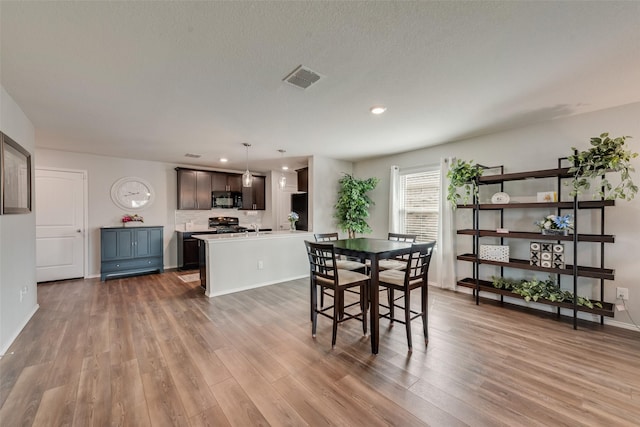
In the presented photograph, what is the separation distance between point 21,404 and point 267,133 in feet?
10.9

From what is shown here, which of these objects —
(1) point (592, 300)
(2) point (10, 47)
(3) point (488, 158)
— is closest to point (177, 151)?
(2) point (10, 47)

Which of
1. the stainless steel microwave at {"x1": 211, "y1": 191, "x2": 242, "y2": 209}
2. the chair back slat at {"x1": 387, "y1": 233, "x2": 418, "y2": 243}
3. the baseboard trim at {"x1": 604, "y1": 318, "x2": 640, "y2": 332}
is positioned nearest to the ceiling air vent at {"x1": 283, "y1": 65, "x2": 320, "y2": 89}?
the chair back slat at {"x1": 387, "y1": 233, "x2": 418, "y2": 243}

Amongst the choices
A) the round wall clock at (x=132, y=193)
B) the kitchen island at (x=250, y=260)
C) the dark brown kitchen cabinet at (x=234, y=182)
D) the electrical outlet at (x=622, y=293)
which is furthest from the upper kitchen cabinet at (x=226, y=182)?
the electrical outlet at (x=622, y=293)

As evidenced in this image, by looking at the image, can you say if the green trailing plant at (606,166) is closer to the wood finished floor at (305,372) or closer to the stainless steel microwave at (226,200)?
the wood finished floor at (305,372)

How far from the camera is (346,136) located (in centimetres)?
381

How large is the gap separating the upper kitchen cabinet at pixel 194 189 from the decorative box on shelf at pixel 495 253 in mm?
5603

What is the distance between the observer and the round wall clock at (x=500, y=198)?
11.1ft

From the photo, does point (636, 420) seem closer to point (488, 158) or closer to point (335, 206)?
point (488, 158)

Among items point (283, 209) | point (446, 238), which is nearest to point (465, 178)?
point (446, 238)

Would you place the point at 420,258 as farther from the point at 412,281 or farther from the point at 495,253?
the point at 495,253

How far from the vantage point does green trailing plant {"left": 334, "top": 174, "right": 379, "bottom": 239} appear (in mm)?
5012

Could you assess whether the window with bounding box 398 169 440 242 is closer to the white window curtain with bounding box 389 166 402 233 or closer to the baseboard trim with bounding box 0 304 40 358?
the white window curtain with bounding box 389 166 402 233

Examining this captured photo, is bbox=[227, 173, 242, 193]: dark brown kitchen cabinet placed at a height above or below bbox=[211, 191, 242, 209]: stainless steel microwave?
above

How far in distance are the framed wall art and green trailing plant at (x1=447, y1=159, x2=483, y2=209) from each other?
16.1ft
